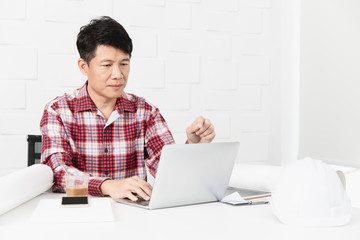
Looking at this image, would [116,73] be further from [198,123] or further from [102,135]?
[198,123]

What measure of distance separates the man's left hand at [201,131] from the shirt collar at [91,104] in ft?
1.10

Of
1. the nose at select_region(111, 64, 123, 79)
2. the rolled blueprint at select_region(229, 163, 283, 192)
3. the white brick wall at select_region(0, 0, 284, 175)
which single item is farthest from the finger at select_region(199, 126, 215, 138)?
the white brick wall at select_region(0, 0, 284, 175)

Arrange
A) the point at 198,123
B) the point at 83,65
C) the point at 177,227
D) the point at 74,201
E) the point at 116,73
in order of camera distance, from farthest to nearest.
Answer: the point at 83,65 < the point at 116,73 < the point at 198,123 < the point at 74,201 < the point at 177,227

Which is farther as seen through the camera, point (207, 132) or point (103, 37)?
point (103, 37)

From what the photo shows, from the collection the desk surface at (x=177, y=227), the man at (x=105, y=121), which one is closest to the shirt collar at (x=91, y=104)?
the man at (x=105, y=121)

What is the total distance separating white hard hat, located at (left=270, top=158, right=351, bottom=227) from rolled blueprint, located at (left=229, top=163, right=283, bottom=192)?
391 millimetres

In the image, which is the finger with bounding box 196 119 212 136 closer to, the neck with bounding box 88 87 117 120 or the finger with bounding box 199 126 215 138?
the finger with bounding box 199 126 215 138

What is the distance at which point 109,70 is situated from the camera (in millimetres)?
1726

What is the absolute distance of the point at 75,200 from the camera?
44.4 inches

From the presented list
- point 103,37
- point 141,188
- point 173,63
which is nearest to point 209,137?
point 141,188

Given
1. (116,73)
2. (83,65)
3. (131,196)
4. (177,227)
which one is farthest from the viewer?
(83,65)

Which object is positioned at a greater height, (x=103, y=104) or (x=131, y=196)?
(x=103, y=104)

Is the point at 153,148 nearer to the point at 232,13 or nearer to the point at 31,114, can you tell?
the point at 31,114

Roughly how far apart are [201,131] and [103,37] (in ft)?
1.76
